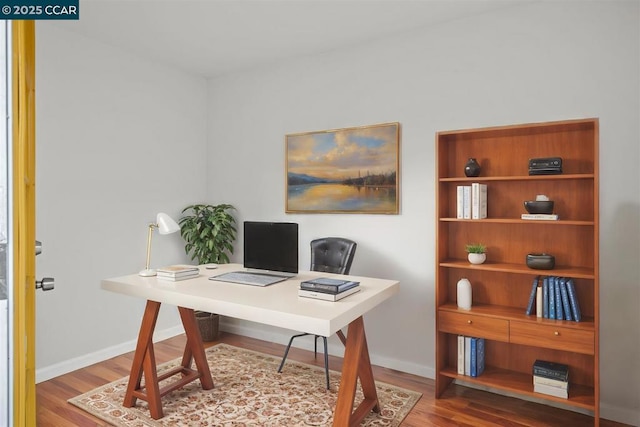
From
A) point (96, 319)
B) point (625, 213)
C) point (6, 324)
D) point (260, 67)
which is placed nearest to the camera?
point (6, 324)

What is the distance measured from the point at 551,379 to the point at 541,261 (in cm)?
73

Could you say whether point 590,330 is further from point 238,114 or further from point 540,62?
point 238,114

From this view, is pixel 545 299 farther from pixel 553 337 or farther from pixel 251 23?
pixel 251 23

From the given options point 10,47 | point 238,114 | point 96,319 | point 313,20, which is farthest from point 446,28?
point 96,319

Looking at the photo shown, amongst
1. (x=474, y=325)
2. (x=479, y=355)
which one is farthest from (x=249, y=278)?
(x=479, y=355)

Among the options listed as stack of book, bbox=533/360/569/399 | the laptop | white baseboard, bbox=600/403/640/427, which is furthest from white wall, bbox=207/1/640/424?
the laptop

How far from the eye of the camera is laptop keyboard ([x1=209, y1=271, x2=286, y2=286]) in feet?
8.20

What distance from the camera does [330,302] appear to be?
6.84 feet

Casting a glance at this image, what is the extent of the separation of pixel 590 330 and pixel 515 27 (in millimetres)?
2078

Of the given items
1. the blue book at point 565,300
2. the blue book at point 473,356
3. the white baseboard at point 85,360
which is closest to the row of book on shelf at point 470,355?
the blue book at point 473,356

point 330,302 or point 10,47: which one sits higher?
point 10,47

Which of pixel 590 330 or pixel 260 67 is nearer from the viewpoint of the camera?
pixel 590 330

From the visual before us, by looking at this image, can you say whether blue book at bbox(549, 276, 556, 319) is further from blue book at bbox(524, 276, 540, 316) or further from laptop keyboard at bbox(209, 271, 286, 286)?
laptop keyboard at bbox(209, 271, 286, 286)

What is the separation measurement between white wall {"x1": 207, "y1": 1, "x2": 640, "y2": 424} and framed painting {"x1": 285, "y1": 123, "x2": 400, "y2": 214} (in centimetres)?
9
